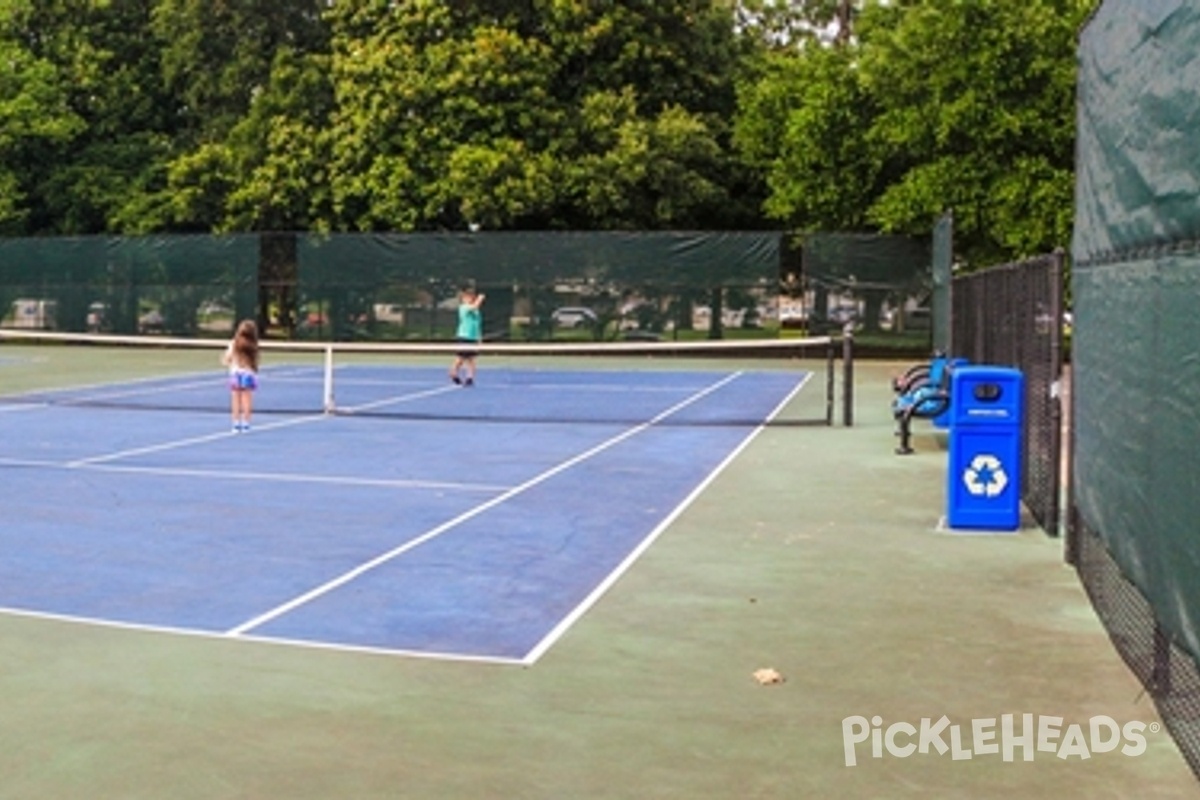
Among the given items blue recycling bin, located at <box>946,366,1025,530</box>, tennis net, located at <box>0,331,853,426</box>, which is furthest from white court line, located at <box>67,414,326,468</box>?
blue recycling bin, located at <box>946,366,1025,530</box>

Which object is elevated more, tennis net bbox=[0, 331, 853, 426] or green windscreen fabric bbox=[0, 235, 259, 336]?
green windscreen fabric bbox=[0, 235, 259, 336]

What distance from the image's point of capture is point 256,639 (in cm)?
738

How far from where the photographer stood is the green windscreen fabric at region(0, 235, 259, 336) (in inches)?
1537

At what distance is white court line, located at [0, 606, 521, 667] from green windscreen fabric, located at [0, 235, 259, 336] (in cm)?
3172

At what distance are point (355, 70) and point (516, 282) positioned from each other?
8511 millimetres

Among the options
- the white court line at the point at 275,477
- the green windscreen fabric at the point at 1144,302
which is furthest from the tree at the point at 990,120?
the green windscreen fabric at the point at 1144,302

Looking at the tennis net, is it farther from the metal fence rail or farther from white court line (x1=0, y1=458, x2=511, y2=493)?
white court line (x1=0, y1=458, x2=511, y2=493)

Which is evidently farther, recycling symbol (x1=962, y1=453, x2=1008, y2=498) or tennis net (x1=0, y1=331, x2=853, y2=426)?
tennis net (x1=0, y1=331, x2=853, y2=426)

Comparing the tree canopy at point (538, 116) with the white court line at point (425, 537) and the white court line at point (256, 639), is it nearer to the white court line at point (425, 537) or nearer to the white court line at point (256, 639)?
the white court line at point (425, 537)

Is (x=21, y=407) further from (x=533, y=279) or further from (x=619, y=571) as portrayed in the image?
(x=533, y=279)

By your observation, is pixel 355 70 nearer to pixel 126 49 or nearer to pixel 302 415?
pixel 126 49

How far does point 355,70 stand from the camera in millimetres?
41031

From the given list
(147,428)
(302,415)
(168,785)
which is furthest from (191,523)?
(302,415)

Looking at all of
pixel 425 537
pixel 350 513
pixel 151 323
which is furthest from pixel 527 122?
pixel 425 537
